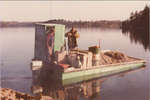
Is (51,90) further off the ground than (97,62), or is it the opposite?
(97,62)

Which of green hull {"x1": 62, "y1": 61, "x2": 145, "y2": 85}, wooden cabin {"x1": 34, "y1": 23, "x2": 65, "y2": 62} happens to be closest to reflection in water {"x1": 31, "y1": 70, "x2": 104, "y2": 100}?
green hull {"x1": 62, "y1": 61, "x2": 145, "y2": 85}

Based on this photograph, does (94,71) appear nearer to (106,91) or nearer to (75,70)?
(75,70)

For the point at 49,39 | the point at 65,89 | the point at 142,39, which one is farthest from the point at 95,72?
the point at 142,39

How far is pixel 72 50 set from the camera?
1691cm

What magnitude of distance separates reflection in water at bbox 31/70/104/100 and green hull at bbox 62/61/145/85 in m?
0.55

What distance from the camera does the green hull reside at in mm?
15266

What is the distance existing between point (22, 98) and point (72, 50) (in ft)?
25.8

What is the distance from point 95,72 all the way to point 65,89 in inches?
134

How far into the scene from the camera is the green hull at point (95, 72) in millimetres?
15266

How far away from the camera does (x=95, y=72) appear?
54.6 ft

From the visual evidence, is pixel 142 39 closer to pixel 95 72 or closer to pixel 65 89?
pixel 95 72

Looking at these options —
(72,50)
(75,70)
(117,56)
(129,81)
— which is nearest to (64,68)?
(75,70)

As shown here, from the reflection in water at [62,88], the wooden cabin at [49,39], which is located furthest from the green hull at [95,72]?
the wooden cabin at [49,39]

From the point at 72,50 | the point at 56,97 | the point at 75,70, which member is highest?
the point at 72,50
